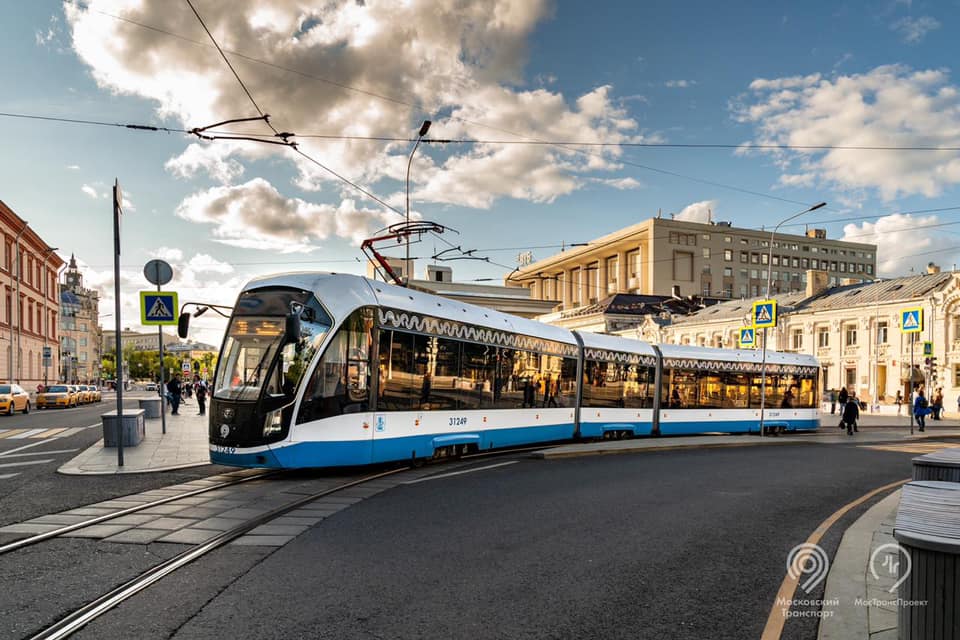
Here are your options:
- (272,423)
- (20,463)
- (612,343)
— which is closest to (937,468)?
(272,423)

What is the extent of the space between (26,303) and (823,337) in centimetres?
6701

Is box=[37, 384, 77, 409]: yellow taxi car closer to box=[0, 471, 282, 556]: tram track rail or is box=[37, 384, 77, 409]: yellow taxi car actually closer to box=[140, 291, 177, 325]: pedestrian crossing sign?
box=[140, 291, 177, 325]: pedestrian crossing sign

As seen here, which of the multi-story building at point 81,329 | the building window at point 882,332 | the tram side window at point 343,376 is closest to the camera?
the tram side window at point 343,376

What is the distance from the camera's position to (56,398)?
43.2m

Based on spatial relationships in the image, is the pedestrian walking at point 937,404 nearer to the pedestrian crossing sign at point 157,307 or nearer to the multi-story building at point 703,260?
the pedestrian crossing sign at point 157,307

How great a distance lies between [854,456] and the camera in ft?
58.6

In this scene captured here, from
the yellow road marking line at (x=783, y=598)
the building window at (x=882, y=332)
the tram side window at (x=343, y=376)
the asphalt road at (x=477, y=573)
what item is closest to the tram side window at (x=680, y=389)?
the asphalt road at (x=477, y=573)

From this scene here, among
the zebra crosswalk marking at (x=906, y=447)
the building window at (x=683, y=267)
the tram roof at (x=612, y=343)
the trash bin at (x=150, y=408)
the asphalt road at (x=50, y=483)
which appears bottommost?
the zebra crosswalk marking at (x=906, y=447)

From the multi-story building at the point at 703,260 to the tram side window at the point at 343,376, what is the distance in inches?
3221

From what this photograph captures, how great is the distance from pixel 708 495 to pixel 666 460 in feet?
16.6

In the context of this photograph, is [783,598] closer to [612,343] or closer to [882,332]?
[612,343]

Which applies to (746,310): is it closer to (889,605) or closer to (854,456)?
(854,456)

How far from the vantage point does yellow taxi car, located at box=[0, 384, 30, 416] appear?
33219 mm

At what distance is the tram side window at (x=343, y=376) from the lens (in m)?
11.1
